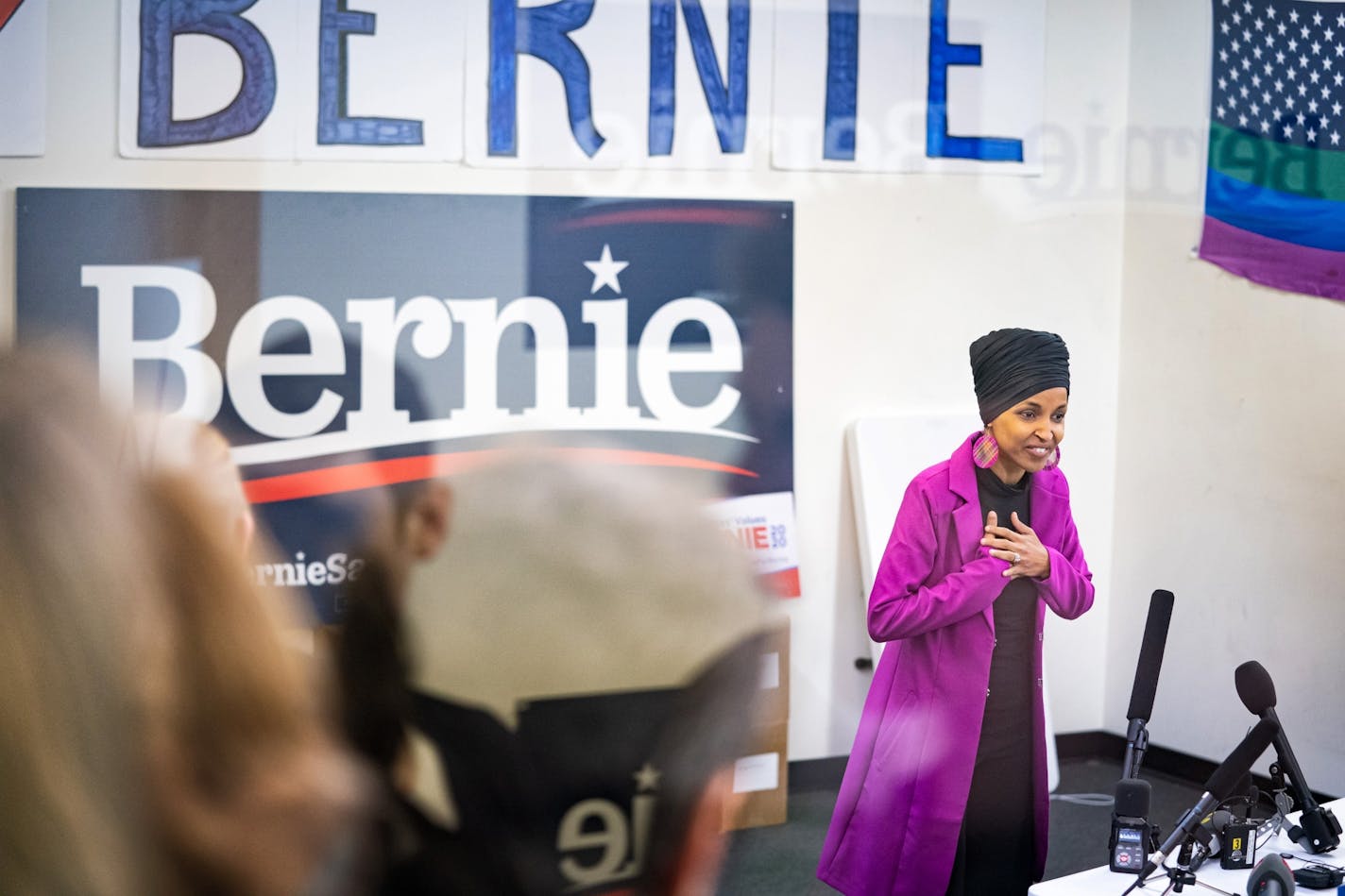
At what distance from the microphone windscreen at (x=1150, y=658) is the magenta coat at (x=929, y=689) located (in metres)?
0.18

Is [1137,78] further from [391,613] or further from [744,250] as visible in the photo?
[391,613]

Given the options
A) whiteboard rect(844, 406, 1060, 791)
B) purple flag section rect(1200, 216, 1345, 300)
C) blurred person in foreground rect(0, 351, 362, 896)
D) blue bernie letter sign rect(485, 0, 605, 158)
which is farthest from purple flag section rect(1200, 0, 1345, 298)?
blurred person in foreground rect(0, 351, 362, 896)

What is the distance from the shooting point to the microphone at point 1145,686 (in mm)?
1762

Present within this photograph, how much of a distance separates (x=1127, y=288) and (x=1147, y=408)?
1.20ft

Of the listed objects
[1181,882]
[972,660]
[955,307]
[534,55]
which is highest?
[534,55]

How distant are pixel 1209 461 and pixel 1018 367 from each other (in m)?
1.94

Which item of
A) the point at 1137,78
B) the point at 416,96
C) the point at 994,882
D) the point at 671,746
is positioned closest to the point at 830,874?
the point at 994,882

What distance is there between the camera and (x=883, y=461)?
352 cm

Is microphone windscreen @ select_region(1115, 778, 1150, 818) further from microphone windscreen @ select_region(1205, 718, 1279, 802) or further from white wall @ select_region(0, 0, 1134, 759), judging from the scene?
white wall @ select_region(0, 0, 1134, 759)

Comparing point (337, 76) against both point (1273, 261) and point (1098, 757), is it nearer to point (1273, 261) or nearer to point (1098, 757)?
point (1273, 261)

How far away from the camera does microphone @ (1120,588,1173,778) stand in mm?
1762

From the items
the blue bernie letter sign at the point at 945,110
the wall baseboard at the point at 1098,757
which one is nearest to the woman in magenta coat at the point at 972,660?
the wall baseboard at the point at 1098,757

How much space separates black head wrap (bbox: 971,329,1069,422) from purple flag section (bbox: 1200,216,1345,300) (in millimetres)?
1738

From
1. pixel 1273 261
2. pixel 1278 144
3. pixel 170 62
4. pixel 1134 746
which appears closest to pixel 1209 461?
pixel 1273 261
